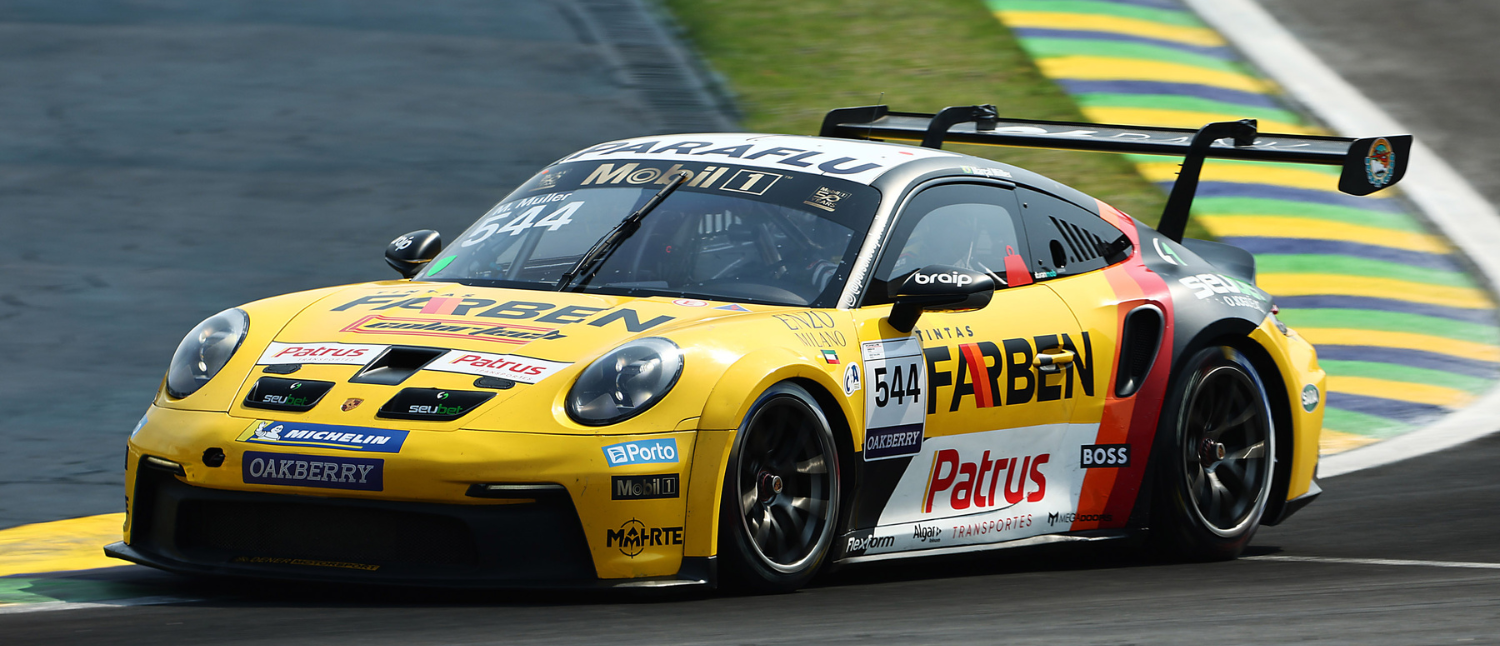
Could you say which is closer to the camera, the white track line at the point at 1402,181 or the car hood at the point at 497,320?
the car hood at the point at 497,320

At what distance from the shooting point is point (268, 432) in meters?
5.06

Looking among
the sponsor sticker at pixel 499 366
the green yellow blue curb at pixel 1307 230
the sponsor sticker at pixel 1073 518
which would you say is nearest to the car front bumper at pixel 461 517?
the sponsor sticker at pixel 499 366

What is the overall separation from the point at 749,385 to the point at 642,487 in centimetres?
41

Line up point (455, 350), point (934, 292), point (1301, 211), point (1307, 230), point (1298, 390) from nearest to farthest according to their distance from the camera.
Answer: point (455, 350), point (934, 292), point (1298, 390), point (1307, 230), point (1301, 211)

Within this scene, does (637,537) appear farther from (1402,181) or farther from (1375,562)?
(1402,181)

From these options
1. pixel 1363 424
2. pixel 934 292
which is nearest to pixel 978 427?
pixel 934 292

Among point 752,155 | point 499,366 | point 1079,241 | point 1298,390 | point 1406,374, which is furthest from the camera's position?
point 1406,374

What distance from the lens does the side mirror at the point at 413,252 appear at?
6613mm

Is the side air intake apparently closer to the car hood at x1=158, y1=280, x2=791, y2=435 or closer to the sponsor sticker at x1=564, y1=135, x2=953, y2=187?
the sponsor sticker at x1=564, y1=135, x2=953, y2=187

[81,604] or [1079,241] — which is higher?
[1079,241]

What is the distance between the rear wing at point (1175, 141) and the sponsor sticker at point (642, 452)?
271 cm

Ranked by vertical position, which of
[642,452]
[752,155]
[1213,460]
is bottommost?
[1213,460]

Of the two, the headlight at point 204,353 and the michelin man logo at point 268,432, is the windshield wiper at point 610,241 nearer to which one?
the headlight at point 204,353

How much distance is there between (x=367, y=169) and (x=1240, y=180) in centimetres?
615
